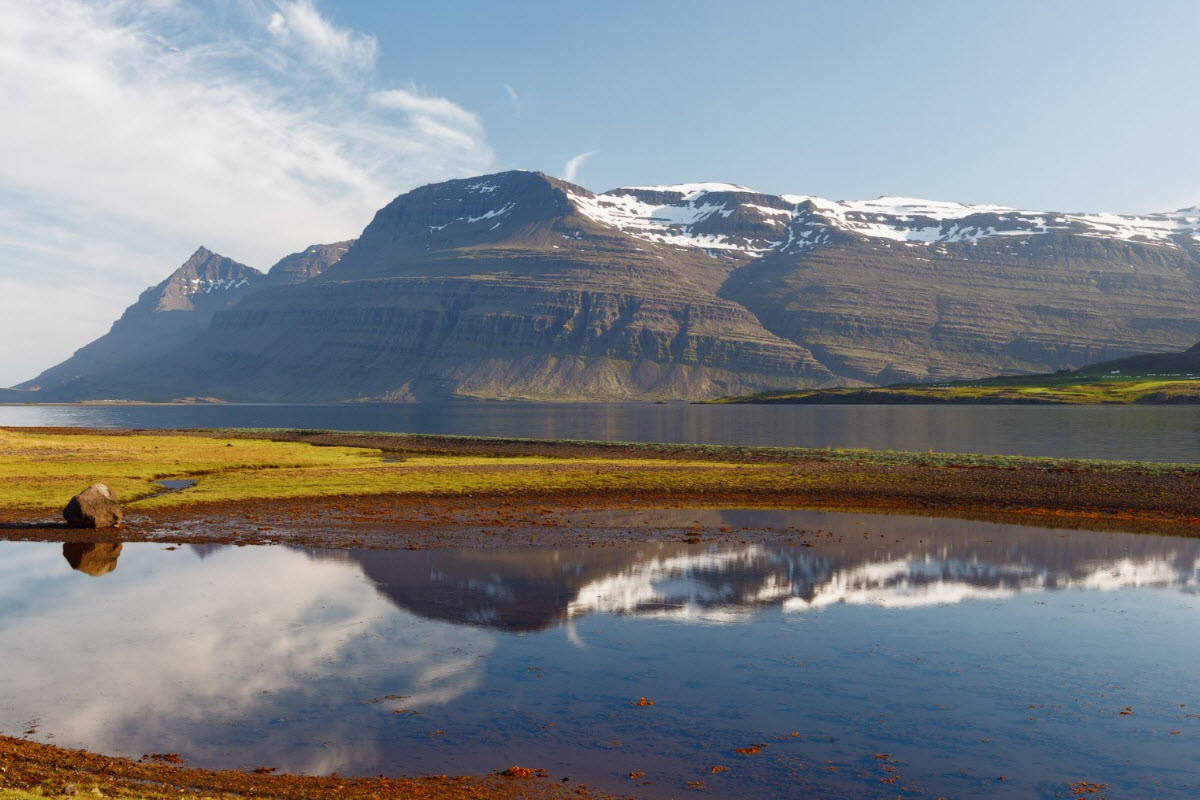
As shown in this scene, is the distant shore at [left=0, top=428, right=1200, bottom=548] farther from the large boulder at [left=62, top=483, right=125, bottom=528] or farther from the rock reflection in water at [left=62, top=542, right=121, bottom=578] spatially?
the rock reflection in water at [left=62, top=542, right=121, bottom=578]

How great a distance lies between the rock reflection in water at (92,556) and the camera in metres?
35.0

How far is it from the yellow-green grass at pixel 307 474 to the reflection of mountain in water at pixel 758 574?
22693 mm

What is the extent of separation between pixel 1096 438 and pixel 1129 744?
360 ft

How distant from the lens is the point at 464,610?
91.0 ft

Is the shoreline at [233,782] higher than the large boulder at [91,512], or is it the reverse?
the large boulder at [91,512]

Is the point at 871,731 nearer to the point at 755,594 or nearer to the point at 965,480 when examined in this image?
the point at 755,594

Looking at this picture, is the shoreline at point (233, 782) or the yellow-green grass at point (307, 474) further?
the yellow-green grass at point (307, 474)

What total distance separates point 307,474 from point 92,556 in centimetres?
3075

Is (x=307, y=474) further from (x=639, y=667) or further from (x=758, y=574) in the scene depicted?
(x=639, y=667)

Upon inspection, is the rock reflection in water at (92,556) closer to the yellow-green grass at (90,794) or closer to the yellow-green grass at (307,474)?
the yellow-green grass at (307,474)

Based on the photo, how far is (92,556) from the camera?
37719 millimetres

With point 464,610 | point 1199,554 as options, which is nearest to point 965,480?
point 1199,554

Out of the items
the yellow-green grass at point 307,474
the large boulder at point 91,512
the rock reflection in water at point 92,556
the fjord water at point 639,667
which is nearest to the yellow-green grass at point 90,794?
the fjord water at point 639,667

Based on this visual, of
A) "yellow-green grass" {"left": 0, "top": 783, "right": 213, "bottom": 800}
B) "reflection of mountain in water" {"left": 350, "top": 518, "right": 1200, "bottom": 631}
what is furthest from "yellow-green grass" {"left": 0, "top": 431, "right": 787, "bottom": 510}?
"yellow-green grass" {"left": 0, "top": 783, "right": 213, "bottom": 800}
